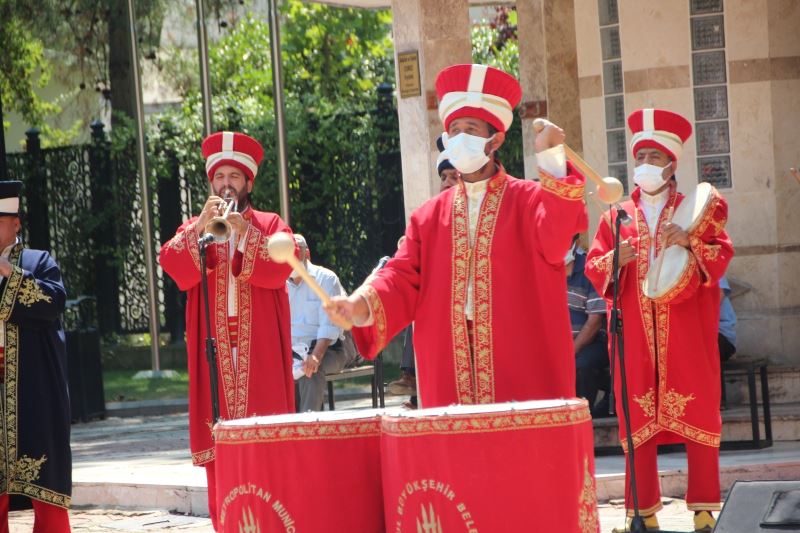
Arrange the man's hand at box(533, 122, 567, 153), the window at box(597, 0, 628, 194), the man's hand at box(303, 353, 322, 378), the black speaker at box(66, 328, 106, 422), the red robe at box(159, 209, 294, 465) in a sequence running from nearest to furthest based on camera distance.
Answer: the man's hand at box(533, 122, 567, 153), the red robe at box(159, 209, 294, 465), the man's hand at box(303, 353, 322, 378), the window at box(597, 0, 628, 194), the black speaker at box(66, 328, 106, 422)

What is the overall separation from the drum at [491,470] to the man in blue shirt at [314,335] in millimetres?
5292

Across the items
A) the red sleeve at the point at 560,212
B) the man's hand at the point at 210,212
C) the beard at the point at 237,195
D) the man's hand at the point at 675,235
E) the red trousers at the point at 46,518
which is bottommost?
the red trousers at the point at 46,518

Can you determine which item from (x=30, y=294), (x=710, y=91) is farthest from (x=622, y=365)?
(x=710, y=91)

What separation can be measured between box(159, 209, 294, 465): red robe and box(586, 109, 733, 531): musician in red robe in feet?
5.30

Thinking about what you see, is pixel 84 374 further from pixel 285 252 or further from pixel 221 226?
pixel 285 252

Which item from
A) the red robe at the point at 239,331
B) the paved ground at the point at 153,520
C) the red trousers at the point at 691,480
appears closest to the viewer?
the red trousers at the point at 691,480

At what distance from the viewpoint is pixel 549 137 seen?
5.40 m

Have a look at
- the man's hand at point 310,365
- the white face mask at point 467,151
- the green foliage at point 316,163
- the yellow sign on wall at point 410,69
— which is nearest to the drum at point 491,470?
the white face mask at point 467,151

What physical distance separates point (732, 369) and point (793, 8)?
272 centimetres

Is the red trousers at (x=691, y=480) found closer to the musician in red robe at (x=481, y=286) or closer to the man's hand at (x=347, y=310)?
the musician in red robe at (x=481, y=286)

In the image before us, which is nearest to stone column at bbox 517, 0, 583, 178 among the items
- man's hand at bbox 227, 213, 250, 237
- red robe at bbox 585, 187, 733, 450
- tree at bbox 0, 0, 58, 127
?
red robe at bbox 585, 187, 733, 450

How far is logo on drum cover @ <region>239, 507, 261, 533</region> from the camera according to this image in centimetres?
517

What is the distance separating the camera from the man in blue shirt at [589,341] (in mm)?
9898

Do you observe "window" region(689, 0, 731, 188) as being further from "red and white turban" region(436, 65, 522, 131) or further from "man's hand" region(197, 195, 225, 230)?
"red and white turban" region(436, 65, 522, 131)
